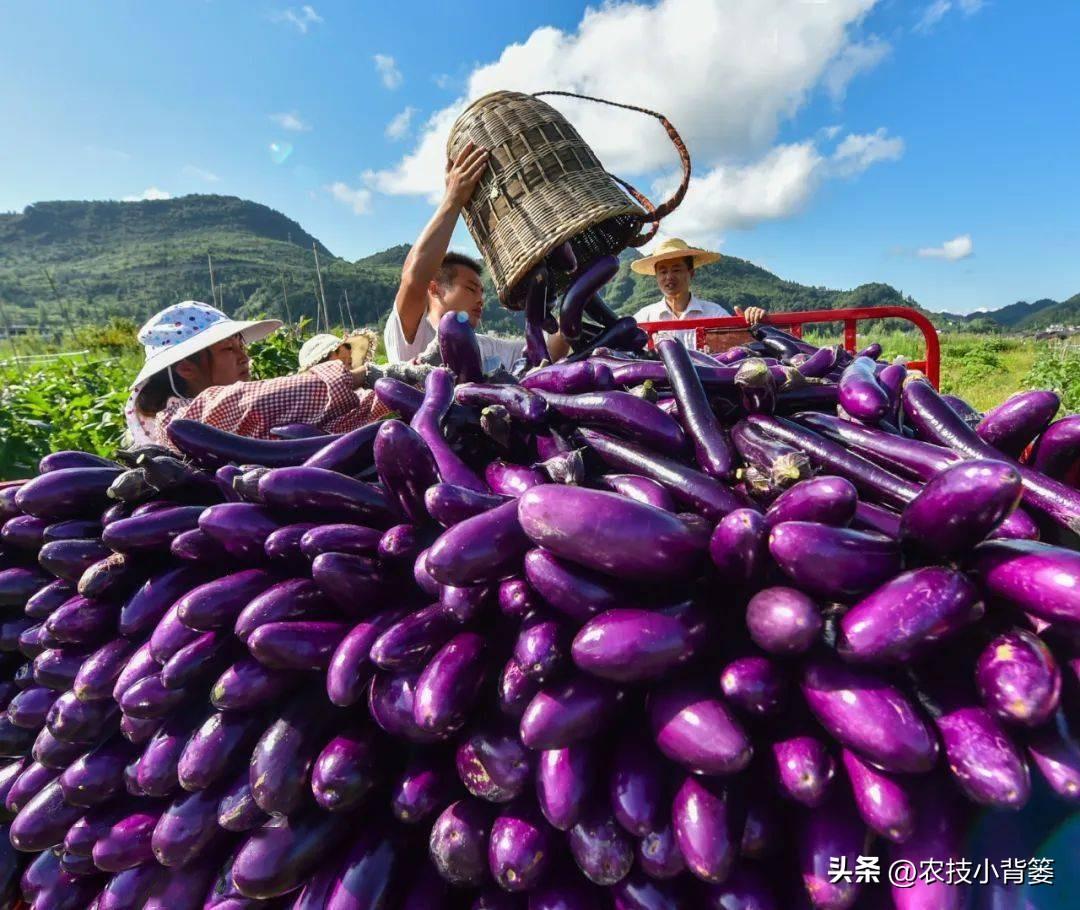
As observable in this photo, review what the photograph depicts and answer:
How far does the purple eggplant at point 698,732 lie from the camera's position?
632 mm

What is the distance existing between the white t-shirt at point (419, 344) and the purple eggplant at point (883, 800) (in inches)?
90.0

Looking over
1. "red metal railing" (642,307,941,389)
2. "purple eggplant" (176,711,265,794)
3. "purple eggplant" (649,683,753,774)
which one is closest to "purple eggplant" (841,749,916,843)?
"purple eggplant" (649,683,753,774)

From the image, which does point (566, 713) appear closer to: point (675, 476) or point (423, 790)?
point (423, 790)

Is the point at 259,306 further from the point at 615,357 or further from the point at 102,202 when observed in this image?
the point at 102,202

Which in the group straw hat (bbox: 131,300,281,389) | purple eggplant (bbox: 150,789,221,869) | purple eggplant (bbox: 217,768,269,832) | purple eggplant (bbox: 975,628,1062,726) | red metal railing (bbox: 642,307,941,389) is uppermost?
red metal railing (bbox: 642,307,941,389)

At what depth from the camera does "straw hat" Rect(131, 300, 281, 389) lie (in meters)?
2.29

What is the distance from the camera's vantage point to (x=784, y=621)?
2.09 feet

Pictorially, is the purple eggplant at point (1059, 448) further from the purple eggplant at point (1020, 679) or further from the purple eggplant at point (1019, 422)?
the purple eggplant at point (1020, 679)

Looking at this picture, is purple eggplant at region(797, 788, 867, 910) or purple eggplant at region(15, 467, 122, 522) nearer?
purple eggplant at region(797, 788, 867, 910)

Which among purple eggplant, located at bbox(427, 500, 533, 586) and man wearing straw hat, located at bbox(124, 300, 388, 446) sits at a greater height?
man wearing straw hat, located at bbox(124, 300, 388, 446)

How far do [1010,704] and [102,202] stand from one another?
128 metres

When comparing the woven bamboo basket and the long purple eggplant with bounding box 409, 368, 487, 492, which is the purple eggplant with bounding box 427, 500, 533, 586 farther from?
the woven bamboo basket

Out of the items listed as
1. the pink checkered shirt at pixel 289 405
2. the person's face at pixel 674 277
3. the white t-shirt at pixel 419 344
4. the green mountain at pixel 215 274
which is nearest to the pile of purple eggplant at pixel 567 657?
the pink checkered shirt at pixel 289 405

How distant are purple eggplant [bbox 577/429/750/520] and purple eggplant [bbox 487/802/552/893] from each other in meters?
0.41
